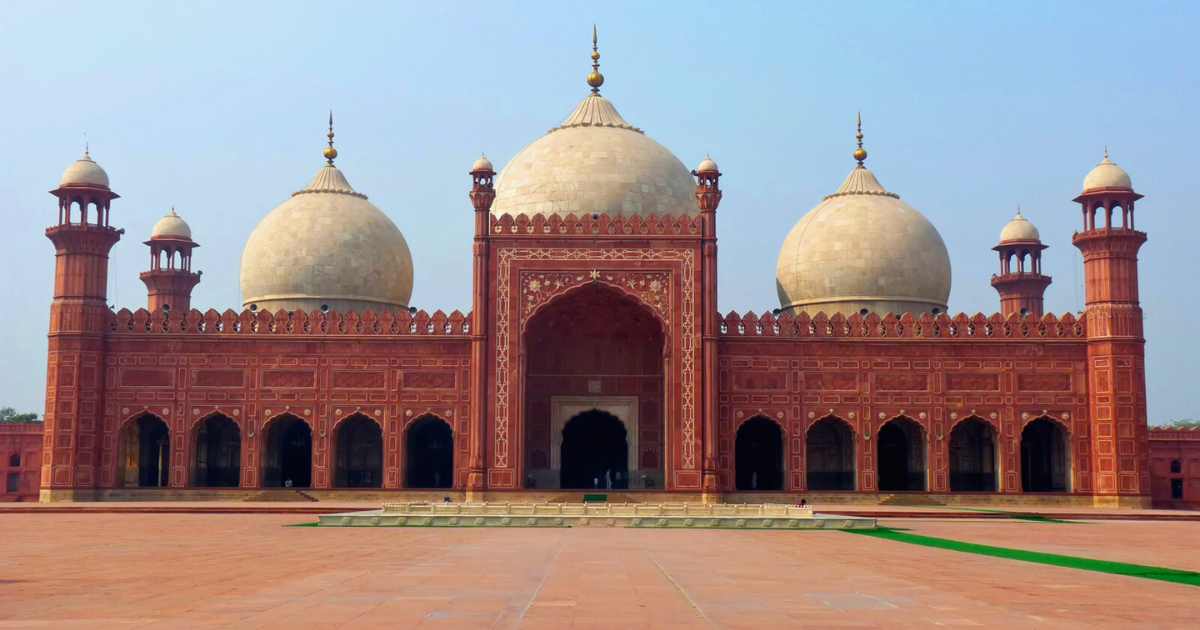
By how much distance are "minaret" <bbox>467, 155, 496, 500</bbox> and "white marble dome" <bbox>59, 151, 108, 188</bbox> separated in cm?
741

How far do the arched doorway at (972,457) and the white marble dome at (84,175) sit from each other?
17.5 metres

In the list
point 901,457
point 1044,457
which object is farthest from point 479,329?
point 1044,457

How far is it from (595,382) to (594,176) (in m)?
4.44

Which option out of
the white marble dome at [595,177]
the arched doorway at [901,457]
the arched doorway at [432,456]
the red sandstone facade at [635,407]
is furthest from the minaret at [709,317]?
the arched doorway at [432,456]

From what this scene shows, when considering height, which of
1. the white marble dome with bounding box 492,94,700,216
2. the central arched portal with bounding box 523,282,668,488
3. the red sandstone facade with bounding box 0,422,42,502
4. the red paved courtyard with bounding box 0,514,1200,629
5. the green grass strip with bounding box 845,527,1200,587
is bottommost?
the green grass strip with bounding box 845,527,1200,587

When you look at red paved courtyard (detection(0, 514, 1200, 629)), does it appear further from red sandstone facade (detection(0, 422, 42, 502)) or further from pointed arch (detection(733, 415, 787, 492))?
red sandstone facade (detection(0, 422, 42, 502))

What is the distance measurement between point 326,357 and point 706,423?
7.25 meters

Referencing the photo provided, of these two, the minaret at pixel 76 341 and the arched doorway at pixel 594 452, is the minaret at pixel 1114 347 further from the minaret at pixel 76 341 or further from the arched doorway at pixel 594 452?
the minaret at pixel 76 341

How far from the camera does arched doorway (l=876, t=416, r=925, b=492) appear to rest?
81.8ft

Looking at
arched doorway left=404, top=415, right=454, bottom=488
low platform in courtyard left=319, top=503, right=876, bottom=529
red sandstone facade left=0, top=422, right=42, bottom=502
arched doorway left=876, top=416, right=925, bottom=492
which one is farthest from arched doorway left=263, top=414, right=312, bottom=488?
arched doorway left=876, top=416, right=925, bottom=492

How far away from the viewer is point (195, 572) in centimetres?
838

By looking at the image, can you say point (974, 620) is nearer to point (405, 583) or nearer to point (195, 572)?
point (405, 583)

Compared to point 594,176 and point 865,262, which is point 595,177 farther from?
point 865,262

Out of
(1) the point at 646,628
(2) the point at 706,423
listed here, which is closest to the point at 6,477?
(2) the point at 706,423
